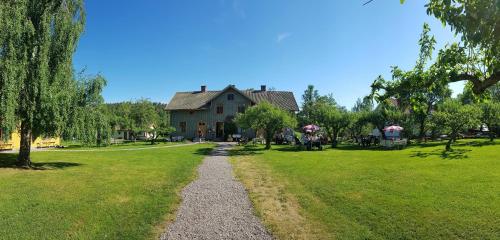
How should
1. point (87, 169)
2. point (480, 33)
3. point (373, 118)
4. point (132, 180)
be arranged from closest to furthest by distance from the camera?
point (480, 33) → point (132, 180) → point (87, 169) → point (373, 118)

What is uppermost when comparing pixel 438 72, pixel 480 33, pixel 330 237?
pixel 480 33

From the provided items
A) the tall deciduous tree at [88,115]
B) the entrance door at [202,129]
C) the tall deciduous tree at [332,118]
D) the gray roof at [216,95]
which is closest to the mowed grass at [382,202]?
the tall deciduous tree at [88,115]

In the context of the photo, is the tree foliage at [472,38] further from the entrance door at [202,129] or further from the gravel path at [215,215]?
the entrance door at [202,129]

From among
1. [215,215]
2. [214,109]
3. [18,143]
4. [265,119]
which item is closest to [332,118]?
[265,119]

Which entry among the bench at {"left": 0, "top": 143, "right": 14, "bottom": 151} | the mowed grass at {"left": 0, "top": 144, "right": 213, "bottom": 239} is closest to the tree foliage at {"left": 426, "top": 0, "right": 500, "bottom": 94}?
the mowed grass at {"left": 0, "top": 144, "right": 213, "bottom": 239}

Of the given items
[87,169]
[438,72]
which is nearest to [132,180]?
[87,169]

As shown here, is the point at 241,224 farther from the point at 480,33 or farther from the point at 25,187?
the point at 25,187

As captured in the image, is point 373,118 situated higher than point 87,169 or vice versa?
point 373,118

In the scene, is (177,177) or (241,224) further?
(177,177)

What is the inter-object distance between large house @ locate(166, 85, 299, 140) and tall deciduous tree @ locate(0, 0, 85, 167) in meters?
26.5

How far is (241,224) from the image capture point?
6.49m

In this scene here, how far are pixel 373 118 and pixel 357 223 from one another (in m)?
29.6

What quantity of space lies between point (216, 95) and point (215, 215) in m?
34.1

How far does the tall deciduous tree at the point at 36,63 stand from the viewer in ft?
37.6
